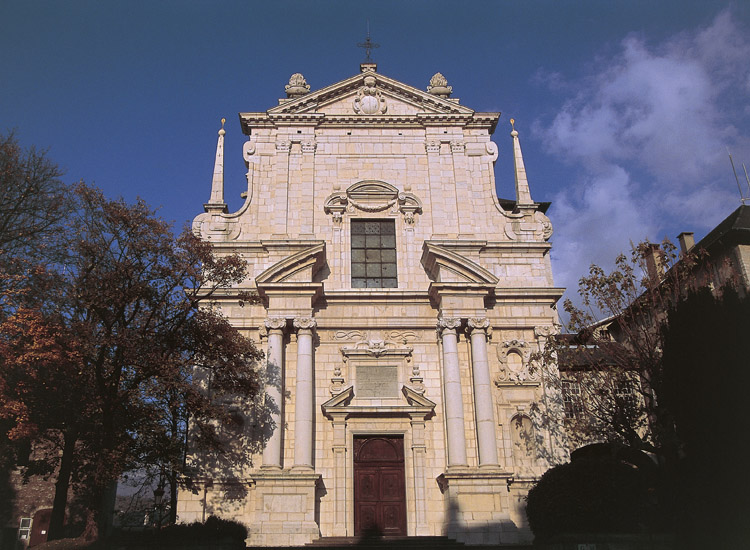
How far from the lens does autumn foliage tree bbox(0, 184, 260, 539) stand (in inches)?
538

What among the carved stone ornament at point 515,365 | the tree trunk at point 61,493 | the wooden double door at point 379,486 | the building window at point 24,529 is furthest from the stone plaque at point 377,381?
the building window at point 24,529

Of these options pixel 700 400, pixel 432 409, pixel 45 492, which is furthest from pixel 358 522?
pixel 45 492

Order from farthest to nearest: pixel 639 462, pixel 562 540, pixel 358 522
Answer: pixel 358 522 → pixel 639 462 → pixel 562 540

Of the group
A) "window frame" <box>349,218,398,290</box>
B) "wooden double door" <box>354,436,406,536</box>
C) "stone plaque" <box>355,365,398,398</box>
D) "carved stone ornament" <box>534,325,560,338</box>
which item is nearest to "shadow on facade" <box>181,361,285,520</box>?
"stone plaque" <box>355,365,398,398</box>

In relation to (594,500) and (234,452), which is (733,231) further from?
(234,452)

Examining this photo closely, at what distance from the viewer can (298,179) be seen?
73.3 feet

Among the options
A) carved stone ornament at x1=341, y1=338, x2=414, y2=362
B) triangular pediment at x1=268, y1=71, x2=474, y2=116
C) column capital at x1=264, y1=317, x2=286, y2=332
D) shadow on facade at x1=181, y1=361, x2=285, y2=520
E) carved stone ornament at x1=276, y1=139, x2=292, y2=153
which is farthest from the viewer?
triangular pediment at x1=268, y1=71, x2=474, y2=116

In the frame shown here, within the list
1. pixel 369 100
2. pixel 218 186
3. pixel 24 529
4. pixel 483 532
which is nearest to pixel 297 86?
pixel 369 100

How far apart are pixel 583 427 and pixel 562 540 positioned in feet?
11.9

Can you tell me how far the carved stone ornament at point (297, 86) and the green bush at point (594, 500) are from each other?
1530cm

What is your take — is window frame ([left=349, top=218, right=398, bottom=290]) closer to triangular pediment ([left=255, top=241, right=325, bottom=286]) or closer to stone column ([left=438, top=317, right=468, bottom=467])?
triangular pediment ([left=255, top=241, right=325, bottom=286])

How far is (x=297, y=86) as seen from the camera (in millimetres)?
23922

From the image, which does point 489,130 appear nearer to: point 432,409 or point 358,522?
point 432,409

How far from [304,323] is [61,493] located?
766 cm
